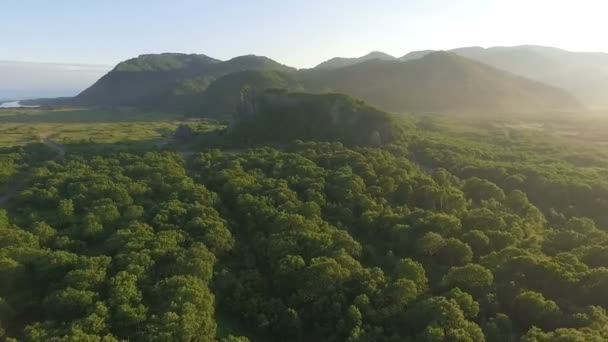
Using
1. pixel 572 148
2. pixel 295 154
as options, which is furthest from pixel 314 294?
pixel 572 148

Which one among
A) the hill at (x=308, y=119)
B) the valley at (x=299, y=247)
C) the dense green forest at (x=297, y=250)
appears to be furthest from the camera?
the hill at (x=308, y=119)

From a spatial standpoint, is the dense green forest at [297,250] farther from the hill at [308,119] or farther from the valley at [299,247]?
the hill at [308,119]

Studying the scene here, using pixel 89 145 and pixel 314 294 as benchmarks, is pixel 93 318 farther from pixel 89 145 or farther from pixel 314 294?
pixel 89 145

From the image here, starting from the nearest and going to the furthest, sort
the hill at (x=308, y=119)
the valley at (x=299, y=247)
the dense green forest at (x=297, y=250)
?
1. the dense green forest at (x=297, y=250)
2. the valley at (x=299, y=247)
3. the hill at (x=308, y=119)

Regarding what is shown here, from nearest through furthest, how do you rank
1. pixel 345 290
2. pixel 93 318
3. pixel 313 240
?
pixel 93 318 → pixel 345 290 → pixel 313 240

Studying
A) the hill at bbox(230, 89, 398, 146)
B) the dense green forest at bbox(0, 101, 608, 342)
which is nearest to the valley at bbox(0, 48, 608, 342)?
the dense green forest at bbox(0, 101, 608, 342)

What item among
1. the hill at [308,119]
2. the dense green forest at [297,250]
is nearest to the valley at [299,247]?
the dense green forest at [297,250]

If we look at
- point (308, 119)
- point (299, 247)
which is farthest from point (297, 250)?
point (308, 119)
